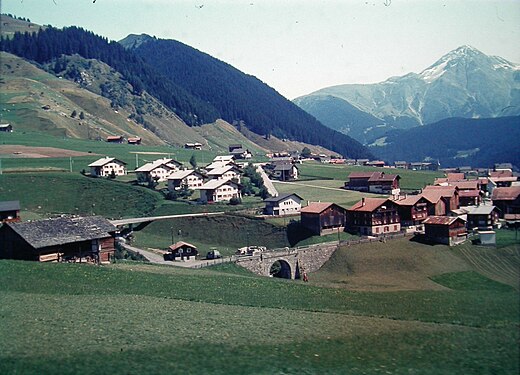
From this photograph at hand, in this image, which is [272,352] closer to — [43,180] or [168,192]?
[168,192]

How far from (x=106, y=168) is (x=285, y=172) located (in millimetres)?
17704

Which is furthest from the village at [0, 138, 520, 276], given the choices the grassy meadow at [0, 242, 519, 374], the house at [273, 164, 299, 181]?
the grassy meadow at [0, 242, 519, 374]

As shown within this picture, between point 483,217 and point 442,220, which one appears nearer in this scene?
point 442,220

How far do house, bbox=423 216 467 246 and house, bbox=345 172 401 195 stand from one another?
16119mm

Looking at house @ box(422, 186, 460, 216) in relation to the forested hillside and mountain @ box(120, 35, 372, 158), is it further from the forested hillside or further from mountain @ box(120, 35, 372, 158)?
mountain @ box(120, 35, 372, 158)

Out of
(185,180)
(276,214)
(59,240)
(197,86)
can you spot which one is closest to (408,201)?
(276,214)

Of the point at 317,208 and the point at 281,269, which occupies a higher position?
the point at 317,208

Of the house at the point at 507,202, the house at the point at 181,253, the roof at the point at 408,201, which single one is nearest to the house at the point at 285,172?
the roof at the point at 408,201

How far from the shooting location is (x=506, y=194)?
32.8 metres

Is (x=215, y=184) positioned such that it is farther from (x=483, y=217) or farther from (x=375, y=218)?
(x=483, y=217)

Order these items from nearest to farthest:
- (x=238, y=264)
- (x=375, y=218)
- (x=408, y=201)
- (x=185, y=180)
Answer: (x=238, y=264) < (x=375, y=218) < (x=408, y=201) < (x=185, y=180)

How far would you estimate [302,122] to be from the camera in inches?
A: 6127

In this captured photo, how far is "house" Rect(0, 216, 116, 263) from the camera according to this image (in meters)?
25.0

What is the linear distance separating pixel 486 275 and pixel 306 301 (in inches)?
234
